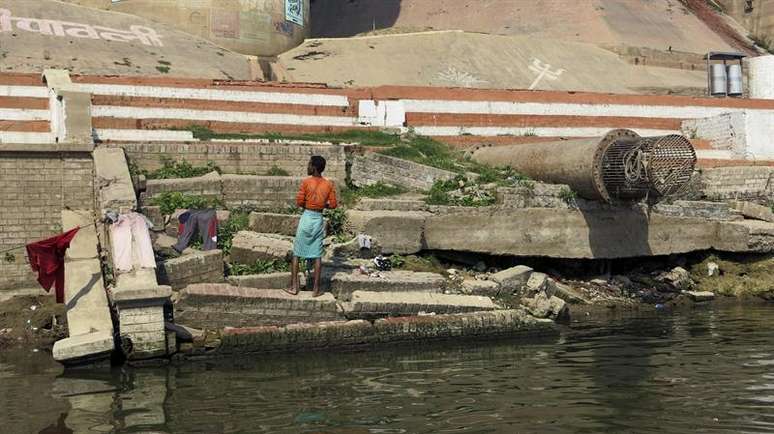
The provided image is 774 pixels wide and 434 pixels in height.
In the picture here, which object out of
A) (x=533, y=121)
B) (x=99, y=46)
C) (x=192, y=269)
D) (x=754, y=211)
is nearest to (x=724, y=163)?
(x=533, y=121)

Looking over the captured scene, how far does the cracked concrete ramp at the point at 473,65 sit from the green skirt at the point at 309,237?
1565 centimetres

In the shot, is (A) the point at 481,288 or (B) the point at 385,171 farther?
(B) the point at 385,171

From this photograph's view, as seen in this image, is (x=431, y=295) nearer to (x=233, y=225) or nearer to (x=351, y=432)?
(x=233, y=225)

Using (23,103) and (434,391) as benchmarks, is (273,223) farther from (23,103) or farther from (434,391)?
(23,103)

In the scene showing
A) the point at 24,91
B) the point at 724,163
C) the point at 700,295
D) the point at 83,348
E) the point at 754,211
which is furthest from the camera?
the point at 724,163

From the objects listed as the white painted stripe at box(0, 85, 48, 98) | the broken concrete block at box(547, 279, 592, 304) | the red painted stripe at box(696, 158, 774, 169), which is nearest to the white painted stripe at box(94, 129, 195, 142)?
the white painted stripe at box(0, 85, 48, 98)

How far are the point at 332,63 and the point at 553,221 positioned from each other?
15.3 meters

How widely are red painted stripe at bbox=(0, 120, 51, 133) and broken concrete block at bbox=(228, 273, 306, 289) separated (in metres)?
9.17

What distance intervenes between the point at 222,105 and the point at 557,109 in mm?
8242

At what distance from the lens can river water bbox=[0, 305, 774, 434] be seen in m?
6.72

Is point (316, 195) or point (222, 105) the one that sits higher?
point (222, 105)

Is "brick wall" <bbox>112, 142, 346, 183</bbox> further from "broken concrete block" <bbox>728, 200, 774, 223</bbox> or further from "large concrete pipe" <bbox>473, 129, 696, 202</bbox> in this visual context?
"broken concrete block" <bbox>728, 200, 774, 223</bbox>

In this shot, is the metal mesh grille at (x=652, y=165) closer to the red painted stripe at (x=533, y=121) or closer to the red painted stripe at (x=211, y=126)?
the red painted stripe at (x=211, y=126)

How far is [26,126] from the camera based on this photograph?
708 inches
